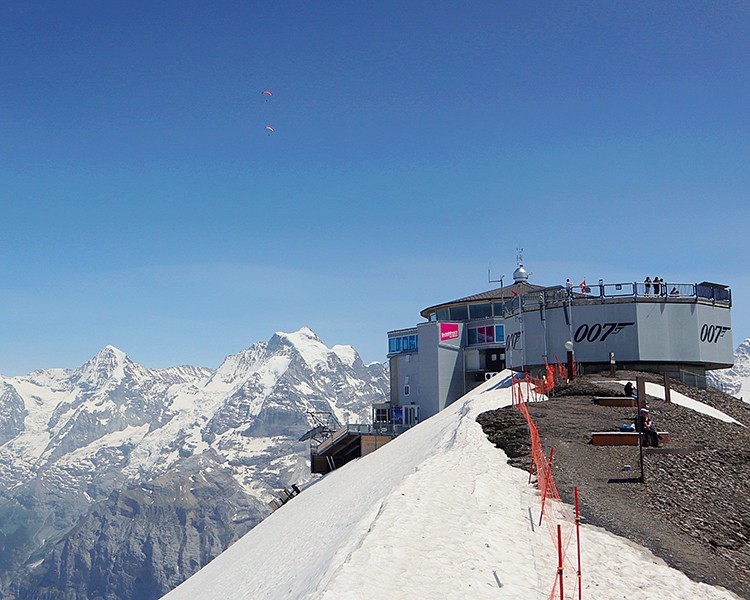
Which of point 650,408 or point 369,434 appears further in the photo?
point 369,434

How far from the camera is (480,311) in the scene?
3157 inches

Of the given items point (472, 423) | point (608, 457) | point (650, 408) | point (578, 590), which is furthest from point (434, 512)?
point (650, 408)

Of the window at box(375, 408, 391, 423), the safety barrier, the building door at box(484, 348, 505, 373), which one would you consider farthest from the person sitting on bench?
the window at box(375, 408, 391, 423)

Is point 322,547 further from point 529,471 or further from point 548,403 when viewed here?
point 548,403

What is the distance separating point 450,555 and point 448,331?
64429mm

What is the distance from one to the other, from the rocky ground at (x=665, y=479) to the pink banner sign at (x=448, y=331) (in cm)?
4422

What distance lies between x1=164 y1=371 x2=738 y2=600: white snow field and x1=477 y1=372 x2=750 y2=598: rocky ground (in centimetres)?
96

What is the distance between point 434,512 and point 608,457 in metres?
8.81

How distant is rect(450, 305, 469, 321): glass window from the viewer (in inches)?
3194

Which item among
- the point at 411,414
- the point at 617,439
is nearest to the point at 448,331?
the point at 411,414

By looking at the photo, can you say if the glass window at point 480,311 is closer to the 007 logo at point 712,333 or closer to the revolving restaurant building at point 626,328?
the revolving restaurant building at point 626,328

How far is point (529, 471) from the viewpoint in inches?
827

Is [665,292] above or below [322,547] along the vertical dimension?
above

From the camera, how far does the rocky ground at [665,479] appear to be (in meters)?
15.8
